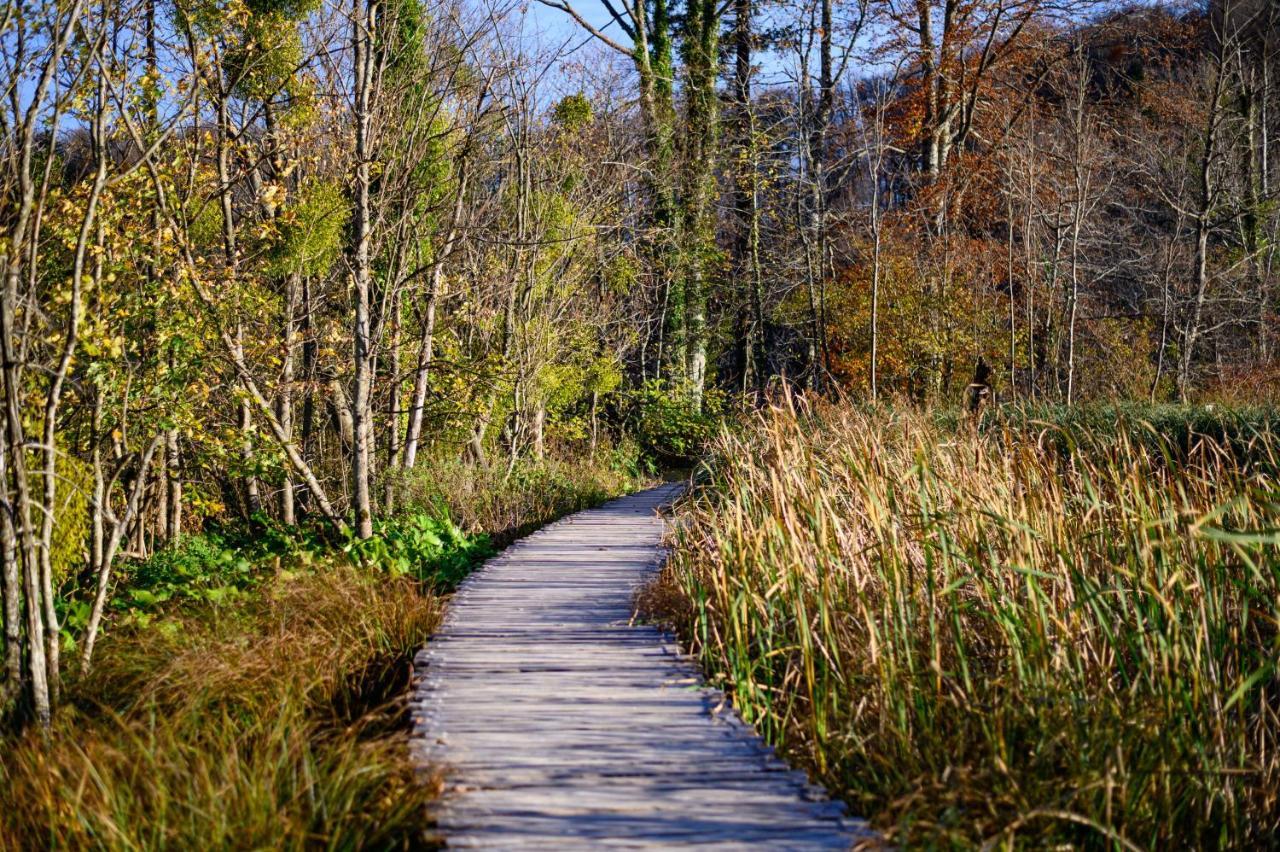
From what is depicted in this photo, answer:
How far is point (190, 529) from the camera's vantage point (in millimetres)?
10344

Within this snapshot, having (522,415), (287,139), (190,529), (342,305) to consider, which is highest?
(287,139)

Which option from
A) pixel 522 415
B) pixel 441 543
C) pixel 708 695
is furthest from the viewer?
pixel 522 415

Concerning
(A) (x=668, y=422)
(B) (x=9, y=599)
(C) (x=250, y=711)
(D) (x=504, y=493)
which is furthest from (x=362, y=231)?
(A) (x=668, y=422)

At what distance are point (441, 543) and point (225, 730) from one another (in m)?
3.48

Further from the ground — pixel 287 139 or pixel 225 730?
pixel 287 139

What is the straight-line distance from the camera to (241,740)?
3.33m

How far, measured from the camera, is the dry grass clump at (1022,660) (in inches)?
107

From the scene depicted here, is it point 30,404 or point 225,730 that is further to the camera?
A: point 30,404

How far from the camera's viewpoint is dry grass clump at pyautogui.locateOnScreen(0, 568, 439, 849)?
2801 mm

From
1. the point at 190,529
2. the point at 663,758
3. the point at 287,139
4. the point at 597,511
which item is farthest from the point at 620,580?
the point at 190,529

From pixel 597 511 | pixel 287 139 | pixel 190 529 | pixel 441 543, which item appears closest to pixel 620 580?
pixel 441 543

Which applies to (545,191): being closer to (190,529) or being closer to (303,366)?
(303,366)

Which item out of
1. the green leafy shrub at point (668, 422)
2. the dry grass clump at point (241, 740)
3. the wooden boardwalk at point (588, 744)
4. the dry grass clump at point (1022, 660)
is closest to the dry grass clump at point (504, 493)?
the dry grass clump at point (241, 740)

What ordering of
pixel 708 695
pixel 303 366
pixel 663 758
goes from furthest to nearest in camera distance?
pixel 303 366, pixel 708 695, pixel 663 758
